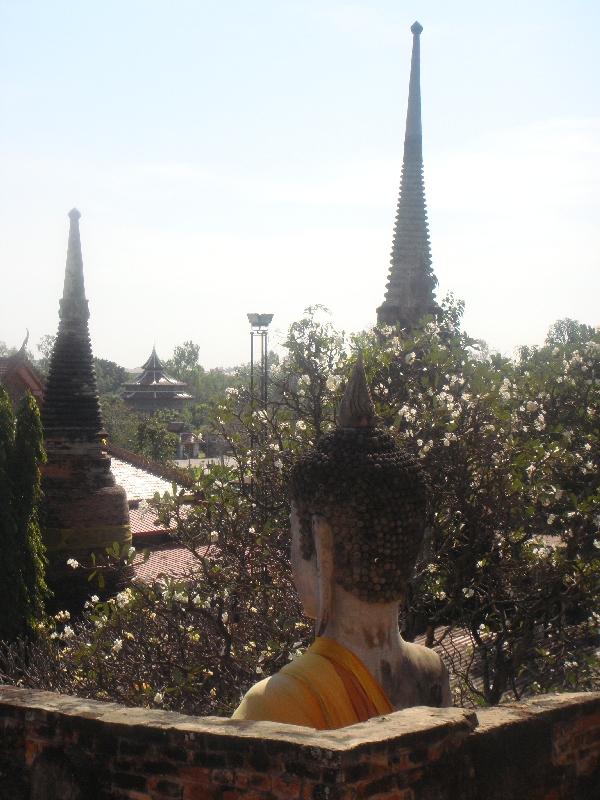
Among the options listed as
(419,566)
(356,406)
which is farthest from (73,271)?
(356,406)

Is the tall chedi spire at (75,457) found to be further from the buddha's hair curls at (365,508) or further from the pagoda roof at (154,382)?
the pagoda roof at (154,382)

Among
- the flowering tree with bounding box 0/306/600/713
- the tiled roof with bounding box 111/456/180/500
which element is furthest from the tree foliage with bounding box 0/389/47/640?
the tiled roof with bounding box 111/456/180/500

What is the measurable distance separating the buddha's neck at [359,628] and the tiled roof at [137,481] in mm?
19607

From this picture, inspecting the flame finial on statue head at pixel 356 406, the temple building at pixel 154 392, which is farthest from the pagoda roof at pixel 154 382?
the flame finial on statue head at pixel 356 406

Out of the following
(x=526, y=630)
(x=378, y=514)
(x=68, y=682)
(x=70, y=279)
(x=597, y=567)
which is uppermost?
(x=70, y=279)

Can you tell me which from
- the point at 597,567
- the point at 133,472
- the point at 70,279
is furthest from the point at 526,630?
the point at 133,472

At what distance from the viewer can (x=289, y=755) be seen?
102 inches

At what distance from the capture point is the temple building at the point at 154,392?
239 ft

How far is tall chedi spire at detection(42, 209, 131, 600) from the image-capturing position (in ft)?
49.5

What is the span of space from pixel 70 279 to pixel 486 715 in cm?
1363

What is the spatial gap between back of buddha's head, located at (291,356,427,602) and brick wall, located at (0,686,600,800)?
0.57 m

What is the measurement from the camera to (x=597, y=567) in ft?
23.8

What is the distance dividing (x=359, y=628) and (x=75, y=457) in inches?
499

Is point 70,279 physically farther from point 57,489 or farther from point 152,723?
point 152,723
